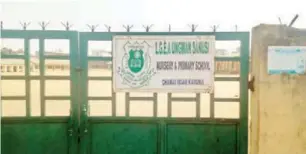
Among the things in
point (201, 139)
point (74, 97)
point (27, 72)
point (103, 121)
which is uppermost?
point (27, 72)

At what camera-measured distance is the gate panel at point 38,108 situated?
13.8 ft

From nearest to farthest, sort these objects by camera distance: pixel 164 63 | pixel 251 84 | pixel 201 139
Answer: pixel 251 84 → pixel 164 63 → pixel 201 139

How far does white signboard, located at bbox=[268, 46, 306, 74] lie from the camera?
382 centimetres

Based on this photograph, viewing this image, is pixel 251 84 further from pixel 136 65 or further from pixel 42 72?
pixel 42 72

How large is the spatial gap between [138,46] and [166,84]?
539 mm

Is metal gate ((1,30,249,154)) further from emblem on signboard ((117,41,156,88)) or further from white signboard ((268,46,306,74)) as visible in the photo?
white signboard ((268,46,306,74))

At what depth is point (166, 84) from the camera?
4.18m

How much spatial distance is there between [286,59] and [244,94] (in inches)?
24.4

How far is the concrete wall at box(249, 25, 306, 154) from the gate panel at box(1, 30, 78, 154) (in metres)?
2.06

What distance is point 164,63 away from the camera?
4168mm

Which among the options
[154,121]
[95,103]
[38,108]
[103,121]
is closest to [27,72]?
[38,108]

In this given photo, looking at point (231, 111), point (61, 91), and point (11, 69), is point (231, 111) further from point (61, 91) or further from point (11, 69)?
point (11, 69)

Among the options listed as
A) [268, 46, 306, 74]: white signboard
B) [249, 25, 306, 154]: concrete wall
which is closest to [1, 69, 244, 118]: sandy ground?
[249, 25, 306, 154]: concrete wall

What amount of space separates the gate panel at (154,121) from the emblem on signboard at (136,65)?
0.16 meters
